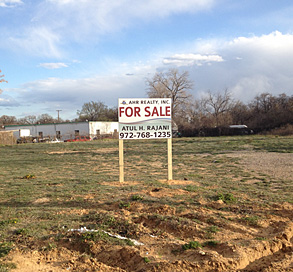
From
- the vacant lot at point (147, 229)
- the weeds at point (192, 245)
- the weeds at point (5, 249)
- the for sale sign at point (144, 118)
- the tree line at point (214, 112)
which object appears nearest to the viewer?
the vacant lot at point (147, 229)

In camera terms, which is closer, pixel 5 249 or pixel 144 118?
pixel 5 249

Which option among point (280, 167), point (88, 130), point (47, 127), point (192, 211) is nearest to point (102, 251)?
point (192, 211)

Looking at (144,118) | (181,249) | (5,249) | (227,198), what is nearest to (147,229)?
(181,249)

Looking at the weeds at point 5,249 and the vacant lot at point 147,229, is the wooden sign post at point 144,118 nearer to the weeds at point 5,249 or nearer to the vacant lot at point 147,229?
the vacant lot at point 147,229

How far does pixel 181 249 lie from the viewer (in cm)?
421

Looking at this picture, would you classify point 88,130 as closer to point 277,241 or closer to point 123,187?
point 123,187

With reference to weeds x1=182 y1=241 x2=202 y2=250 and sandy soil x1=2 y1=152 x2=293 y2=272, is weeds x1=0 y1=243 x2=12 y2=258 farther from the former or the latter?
weeds x1=182 y1=241 x2=202 y2=250

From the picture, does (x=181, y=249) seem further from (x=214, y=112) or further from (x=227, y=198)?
(x=214, y=112)

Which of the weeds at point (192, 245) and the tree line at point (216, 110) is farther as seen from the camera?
the tree line at point (216, 110)

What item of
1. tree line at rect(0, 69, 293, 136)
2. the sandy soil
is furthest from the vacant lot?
tree line at rect(0, 69, 293, 136)

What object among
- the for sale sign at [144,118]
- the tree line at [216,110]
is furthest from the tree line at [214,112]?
the for sale sign at [144,118]

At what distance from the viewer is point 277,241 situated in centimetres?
452

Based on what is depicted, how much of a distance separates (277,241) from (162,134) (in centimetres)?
533

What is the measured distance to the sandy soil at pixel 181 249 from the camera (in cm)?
377
